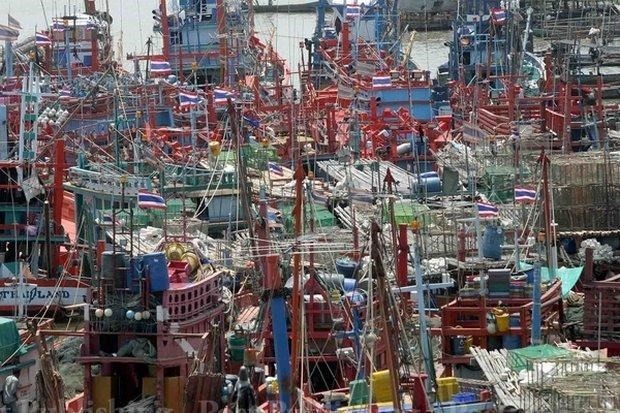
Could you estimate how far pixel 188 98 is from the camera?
57688 millimetres

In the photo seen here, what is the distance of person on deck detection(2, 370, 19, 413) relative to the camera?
33719 millimetres

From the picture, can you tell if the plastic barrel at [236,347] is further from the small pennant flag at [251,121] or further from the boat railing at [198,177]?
the small pennant flag at [251,121]

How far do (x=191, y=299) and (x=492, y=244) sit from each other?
9.20m

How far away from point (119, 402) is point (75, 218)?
46.3 ft

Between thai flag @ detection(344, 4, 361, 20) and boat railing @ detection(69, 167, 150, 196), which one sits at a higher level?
thai flag @ detection(344, 4, 361, 20)

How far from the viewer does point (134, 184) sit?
156 ft

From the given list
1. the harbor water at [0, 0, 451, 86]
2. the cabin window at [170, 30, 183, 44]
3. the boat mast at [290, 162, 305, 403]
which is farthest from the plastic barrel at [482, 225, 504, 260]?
the harbor water at [0, 0, 451, 86]

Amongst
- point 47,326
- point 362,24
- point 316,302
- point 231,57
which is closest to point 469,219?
point 316,302

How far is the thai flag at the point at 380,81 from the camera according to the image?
60.2 meters

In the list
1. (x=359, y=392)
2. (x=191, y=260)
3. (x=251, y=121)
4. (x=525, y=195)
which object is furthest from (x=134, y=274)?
(x=251, y=121)

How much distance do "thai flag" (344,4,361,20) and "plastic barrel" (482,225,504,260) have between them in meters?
26.4

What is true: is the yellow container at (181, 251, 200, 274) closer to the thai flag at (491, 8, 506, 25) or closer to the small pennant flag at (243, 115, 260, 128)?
the small pennant flag at (243, 115, 260, 128)

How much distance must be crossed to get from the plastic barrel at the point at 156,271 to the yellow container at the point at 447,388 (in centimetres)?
406

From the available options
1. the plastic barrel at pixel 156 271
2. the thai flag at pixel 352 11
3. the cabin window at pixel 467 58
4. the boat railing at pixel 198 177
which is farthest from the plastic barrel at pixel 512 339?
the cabin window at pixel 467 58
